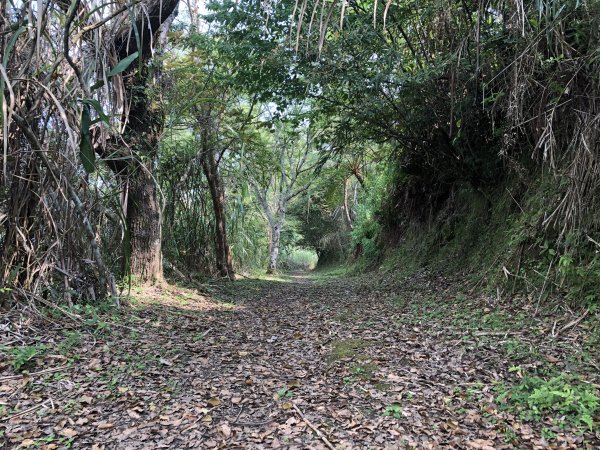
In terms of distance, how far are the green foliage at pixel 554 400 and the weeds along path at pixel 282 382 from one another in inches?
1.5

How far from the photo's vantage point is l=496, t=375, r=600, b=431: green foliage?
8.70 ft

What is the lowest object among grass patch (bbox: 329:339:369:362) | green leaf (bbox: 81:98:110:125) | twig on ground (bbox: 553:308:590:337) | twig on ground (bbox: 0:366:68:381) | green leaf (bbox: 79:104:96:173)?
grass patch (bbox: 329:339:369:362)

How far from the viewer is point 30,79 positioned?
3.38m

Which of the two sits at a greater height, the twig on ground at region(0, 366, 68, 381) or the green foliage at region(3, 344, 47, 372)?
the green foliage at region(3, 344, 47, 372)

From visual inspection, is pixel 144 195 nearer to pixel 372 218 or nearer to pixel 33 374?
pixel 33 374

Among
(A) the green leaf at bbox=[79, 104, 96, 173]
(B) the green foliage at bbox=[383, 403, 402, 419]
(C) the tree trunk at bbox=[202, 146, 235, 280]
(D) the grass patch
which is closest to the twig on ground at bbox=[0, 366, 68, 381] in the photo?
(A) the green leaf at bbox=[79, 104, 96, 173]

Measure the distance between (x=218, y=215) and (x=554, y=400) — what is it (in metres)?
8.10

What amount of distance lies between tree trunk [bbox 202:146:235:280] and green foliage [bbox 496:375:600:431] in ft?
24.5

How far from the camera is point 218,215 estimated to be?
9938 millimetres

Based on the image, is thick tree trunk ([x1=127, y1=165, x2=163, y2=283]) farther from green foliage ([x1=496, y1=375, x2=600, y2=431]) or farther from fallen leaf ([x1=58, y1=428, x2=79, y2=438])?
green foliage ([x1=496, y1=375, x2=600, y2=431])

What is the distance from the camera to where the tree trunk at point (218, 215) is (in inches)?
370

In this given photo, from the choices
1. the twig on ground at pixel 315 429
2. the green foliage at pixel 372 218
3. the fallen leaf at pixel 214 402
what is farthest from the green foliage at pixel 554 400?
the green foliage at pixel 372 218

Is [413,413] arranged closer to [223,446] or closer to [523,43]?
[223,446]

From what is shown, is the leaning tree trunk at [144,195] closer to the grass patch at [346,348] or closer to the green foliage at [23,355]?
the green foliage at [23,355]
